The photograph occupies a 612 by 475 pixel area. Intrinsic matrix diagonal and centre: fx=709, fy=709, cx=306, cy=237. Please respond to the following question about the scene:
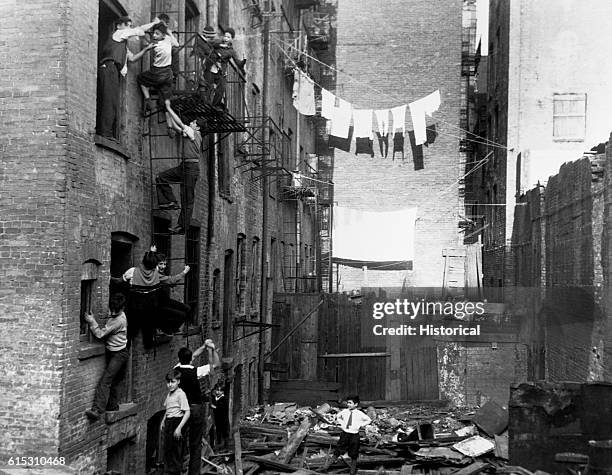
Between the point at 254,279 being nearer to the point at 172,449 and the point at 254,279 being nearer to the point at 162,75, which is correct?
the point at 172,449

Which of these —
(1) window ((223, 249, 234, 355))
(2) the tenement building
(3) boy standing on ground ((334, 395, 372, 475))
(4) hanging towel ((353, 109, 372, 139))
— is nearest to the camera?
(2) the tenement building

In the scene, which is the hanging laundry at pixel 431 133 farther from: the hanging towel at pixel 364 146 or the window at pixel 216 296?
the window at pixel 216 296

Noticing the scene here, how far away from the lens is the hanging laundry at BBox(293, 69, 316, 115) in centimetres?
2566

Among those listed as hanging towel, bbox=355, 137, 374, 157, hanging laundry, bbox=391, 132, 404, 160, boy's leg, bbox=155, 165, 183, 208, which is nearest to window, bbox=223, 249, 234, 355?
boy's leg, bbox=155, 165, 183, 208

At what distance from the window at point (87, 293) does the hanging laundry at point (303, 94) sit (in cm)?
1701

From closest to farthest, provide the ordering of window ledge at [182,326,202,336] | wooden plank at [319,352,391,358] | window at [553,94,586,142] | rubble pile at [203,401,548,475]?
window ledge at [182,326,202,336], rubble pile at [203,401,548,475], wooden plank at [319,352,391,358], window at [553,94,586,142]

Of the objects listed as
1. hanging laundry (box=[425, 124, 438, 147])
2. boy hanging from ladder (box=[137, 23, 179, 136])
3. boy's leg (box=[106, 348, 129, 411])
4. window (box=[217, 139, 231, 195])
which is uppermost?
hanging laundry (box=[425, 124, 438, 147])

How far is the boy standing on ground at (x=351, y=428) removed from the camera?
13062 mm

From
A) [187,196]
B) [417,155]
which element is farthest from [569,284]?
[417,155]

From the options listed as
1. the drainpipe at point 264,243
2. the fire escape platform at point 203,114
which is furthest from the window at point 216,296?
the fire escape platform at point 203,114

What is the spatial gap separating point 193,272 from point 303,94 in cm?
1313

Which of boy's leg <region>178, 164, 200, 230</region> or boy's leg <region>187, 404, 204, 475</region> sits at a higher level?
boy's leg <region>178, 164, 200, 230</region>

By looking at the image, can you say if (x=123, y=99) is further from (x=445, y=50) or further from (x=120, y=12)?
(x=445, y=50)

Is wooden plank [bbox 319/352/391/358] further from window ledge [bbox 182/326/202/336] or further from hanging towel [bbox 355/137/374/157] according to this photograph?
hanging towel [bbox 355/137/374/157]
